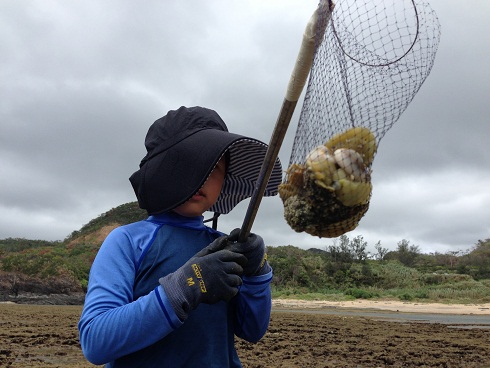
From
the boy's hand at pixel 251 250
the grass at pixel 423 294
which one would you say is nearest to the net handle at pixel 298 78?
the boy's hand at pixel 251 250

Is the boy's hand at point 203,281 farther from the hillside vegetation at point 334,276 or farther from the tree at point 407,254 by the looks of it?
the tree at point 407,254

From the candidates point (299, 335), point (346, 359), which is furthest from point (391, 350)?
point (299, 335)

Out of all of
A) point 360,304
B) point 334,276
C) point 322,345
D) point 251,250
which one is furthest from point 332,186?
point 334,276

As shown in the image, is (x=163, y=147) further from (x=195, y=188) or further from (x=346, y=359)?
(x=346, y=359)

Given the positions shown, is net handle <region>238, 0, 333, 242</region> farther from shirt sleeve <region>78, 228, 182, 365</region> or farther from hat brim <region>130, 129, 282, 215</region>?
shirt sleeve <region>78, 228, 182, 365</region>

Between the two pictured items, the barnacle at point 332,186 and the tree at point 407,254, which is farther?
the tree at point 407,254

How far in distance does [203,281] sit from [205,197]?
45cm

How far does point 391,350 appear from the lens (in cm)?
1070

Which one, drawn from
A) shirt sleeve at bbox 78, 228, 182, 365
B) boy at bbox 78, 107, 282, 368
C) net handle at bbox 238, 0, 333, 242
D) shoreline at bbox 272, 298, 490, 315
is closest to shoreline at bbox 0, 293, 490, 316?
shoreline at bbox 272, 298, 490, 315

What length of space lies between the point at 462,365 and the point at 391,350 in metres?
1.75

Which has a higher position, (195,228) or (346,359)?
(195,228)

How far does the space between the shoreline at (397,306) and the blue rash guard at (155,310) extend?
23135 mm

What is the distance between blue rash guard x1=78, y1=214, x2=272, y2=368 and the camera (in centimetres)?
173

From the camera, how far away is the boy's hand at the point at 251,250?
193cm
